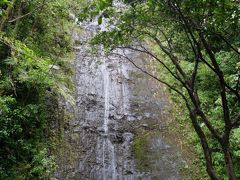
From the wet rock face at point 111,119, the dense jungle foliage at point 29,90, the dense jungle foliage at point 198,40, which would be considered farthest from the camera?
the wet rock face at point 111,119

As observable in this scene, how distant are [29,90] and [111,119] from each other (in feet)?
10.4

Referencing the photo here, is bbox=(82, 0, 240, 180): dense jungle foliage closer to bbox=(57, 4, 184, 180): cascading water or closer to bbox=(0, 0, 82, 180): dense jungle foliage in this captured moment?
bbox=(57, 4, 184, 180): cascading water

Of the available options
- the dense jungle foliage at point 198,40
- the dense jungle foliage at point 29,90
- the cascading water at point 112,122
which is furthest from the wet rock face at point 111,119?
the dense jungle foliage at point 198,40

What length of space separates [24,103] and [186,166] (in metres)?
4.54

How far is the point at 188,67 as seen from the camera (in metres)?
11.9

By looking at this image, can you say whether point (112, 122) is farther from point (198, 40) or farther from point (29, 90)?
point (198, 40)

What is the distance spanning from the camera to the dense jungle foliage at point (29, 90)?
727 cm

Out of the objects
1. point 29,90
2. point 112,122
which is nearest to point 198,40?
point 29,90

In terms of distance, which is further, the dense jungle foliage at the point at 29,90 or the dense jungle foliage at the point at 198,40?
the dense jungle foliage at the point at 29,90

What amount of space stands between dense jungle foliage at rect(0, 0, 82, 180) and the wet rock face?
912 millimetres

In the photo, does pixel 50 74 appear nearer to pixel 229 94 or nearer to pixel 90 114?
pixel 90 114

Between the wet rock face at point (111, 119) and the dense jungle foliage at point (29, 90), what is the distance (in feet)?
2.99

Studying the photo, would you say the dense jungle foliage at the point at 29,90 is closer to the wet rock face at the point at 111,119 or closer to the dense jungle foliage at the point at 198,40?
→ the wet rock face at the point at 111,119

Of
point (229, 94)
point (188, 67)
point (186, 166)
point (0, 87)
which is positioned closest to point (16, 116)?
point (0, 87)
